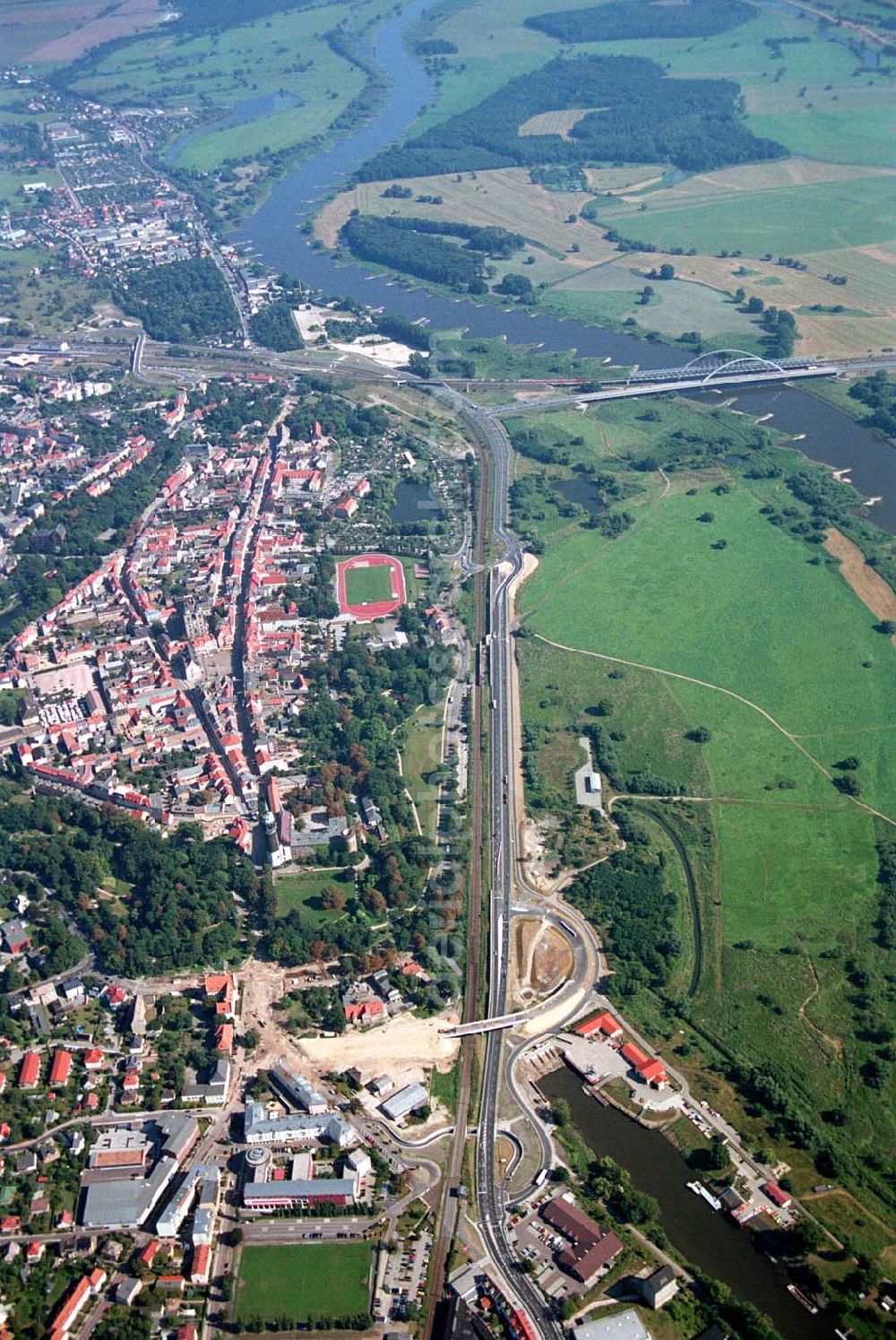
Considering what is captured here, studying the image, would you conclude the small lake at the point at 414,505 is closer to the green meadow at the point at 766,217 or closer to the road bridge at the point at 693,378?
the road bridge at the point at 693,378

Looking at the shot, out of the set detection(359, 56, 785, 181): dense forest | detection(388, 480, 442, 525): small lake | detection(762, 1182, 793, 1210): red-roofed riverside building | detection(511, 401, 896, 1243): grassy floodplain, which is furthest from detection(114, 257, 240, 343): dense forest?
detection(762, 1182, 793, 1210): red-roofed riverside building

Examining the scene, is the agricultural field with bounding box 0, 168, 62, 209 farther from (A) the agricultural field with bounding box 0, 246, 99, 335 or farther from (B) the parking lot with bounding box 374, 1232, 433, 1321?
(B) the parking lot with bounding box 374, 1232, 433, 1321

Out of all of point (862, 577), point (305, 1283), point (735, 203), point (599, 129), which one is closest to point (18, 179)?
point (599, 129)

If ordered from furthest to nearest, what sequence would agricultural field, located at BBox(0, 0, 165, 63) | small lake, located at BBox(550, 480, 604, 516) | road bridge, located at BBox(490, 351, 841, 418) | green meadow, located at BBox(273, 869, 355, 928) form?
agricultural field, located at BBox(0, 0, 165, 63), road bridge, located at BBox(490, 351, 841, 418), small lake, located at BBox(550, 480, 604, 516), green meadow, located at BBox(273, 869, 355, 928)

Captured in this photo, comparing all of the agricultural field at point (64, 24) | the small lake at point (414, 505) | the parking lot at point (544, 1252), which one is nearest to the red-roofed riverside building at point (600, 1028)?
the parking lot at point (544, 1252)

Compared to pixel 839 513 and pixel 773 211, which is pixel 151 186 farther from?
pixel 839 513

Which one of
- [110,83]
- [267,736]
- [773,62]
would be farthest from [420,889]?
[110,83]

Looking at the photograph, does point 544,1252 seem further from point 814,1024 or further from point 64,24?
point 64,24
